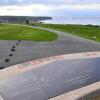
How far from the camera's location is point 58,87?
9445mm

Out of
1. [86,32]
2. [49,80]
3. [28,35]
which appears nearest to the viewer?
[49,80]

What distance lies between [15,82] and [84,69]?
9.52 ft

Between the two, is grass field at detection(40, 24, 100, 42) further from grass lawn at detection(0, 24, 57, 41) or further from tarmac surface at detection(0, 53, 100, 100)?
tarmac surface at detection(0, 53, 100, 100)

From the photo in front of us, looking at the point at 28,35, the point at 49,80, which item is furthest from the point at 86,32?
the point at 49,80

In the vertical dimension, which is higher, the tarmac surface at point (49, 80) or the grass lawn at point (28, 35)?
the tarmac surface at point (49, 80)

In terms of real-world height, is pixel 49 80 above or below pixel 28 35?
above

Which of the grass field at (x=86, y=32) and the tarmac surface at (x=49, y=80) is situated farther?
the grass field at (x=86, y=32)

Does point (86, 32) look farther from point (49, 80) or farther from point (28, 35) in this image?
point (49, 80)

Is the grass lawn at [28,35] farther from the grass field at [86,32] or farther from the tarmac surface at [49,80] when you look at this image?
the tarmac surface at [49,80]

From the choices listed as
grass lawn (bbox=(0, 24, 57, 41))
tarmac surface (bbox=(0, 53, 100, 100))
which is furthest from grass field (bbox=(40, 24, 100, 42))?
tarmac surface (bbox=(0, 53, 100, 100))

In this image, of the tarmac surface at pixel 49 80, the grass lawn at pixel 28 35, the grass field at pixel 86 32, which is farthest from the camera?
the grass field at pixel 86 32

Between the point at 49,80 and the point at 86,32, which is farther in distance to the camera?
the point at 86,32

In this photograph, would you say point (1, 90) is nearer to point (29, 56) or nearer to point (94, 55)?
point (94, 55)

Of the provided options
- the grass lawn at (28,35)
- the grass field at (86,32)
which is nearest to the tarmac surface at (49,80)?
the grass lawn at (28,35)
